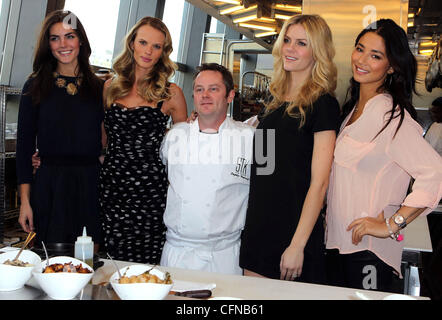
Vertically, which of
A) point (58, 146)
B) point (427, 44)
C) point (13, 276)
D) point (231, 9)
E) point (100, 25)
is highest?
point (427, 44)

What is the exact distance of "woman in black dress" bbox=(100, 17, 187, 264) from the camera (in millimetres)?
1996

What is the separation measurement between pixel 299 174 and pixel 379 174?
28 centimetres

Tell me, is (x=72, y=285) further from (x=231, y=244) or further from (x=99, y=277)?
Result: (x=231, y=244)

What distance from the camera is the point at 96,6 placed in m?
5.41

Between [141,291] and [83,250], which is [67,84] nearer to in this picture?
[83,250]

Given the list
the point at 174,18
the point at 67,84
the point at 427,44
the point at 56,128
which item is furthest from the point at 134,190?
the point at 427,44

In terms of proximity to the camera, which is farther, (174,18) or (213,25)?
(213,25)

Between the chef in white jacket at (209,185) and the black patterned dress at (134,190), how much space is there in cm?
10

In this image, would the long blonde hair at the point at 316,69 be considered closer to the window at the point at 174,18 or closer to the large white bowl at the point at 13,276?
the large white bowl at the point at 13,276

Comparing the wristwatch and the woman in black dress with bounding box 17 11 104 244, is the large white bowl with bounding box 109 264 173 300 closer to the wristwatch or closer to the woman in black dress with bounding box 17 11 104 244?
the wristwatch

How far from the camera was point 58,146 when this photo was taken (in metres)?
2.05
